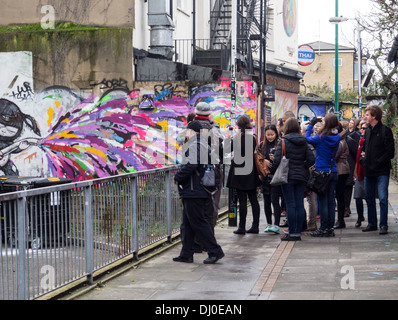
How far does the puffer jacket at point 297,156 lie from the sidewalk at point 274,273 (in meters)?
1.08

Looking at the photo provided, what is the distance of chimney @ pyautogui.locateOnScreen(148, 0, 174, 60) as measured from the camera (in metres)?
18.9

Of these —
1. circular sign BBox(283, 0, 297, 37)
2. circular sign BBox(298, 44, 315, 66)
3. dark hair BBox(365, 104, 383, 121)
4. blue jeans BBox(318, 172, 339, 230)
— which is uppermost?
circular sign BBox(283, 0, 297, 37)

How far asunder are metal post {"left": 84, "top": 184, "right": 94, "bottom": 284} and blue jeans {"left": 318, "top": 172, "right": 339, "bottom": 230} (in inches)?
188

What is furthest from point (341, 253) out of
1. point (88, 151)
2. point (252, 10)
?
point (252, 10)

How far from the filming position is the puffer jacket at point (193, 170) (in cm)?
900

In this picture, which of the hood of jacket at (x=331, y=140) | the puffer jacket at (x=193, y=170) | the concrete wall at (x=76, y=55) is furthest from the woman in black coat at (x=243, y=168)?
the concrete wall at (x=76, y=55)

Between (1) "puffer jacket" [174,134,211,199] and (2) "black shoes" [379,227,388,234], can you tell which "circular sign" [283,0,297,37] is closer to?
(2) "black shoes" [379,227,388,234]

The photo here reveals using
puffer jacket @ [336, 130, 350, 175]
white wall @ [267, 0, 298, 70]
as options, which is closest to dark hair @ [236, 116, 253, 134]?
puffer jacket @ [336, 130, 350, 175]

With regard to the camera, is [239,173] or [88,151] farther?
[88,151]

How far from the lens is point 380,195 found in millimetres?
11406

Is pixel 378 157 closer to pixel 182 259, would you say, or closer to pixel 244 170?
pixel 244 170
